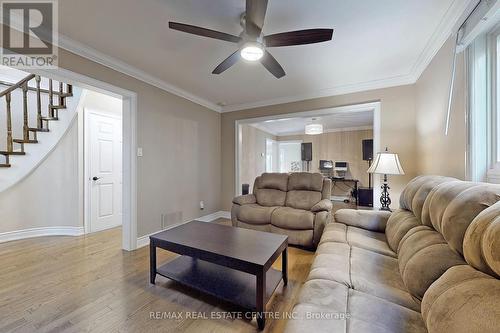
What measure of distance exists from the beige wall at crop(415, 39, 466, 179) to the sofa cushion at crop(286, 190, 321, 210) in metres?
1.39

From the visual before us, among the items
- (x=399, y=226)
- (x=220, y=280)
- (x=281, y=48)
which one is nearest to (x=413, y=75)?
(x=281, y=48)

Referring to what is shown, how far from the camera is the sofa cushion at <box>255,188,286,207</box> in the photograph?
11.0ft

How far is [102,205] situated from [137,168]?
1.42 m

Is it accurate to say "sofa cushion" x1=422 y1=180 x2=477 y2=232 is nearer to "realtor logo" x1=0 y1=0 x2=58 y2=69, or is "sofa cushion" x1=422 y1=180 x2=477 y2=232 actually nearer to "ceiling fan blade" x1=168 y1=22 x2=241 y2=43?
"ceiling fan blade" x1=168 y1=22 x2=241 y2=43

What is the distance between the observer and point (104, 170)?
3.69 metres

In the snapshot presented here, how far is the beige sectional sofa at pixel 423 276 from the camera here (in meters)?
0.68

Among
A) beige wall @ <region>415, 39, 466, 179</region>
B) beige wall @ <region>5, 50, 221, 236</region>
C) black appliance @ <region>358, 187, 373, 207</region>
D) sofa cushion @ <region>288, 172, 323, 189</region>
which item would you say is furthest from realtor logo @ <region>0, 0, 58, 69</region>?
black appliance @ <region>358, 187, 373, 207</region>

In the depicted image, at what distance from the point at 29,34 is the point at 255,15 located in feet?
7.30

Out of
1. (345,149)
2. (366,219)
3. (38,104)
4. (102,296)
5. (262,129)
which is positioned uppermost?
(262,129)

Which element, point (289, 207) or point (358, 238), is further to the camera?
A: point (289, 207)

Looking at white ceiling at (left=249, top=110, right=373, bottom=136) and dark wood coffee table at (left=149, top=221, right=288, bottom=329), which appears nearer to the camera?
dark wood coffee table at (left=149, top=221, right=288, bottom=329)

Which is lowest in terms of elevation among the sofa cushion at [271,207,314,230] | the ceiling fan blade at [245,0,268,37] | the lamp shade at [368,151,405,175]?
the sofa cushion at [271,207,314,230]

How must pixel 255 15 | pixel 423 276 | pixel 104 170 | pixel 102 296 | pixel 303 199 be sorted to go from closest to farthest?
pixel 423 276 → pixel 255 15 → pixel 102 296 → pixel 303 199 → pixel 104 170

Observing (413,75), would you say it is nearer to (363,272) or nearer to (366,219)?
(366,219)
